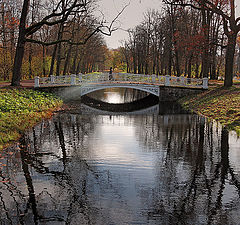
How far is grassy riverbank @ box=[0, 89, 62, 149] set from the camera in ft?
35.8

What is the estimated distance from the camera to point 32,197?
580cm

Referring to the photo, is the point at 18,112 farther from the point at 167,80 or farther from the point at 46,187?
the point at 167,80

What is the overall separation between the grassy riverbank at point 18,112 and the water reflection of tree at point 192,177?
503 cm

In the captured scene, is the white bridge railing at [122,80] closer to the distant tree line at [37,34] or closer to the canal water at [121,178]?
the distant tree line at [37,34]

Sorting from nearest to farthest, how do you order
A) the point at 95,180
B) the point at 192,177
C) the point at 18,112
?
1. the point at 95,180
2. the point at 192,177
3. the point at 18,112

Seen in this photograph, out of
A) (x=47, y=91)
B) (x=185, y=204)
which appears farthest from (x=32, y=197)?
(x=47, y=91)

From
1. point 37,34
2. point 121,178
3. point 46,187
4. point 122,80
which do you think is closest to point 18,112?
point 46,187

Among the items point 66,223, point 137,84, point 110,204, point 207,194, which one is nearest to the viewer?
point 66,223

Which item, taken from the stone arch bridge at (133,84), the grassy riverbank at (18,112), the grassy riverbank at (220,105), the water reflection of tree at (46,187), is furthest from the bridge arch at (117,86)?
the water reflection of tree at (46,187)

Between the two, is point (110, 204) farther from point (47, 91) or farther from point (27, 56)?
point (27, 56)

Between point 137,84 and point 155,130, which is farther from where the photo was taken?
point 137,84

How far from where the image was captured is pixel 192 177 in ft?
23.3

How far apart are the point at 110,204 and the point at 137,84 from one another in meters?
20.8

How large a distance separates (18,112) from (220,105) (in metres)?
11.8
